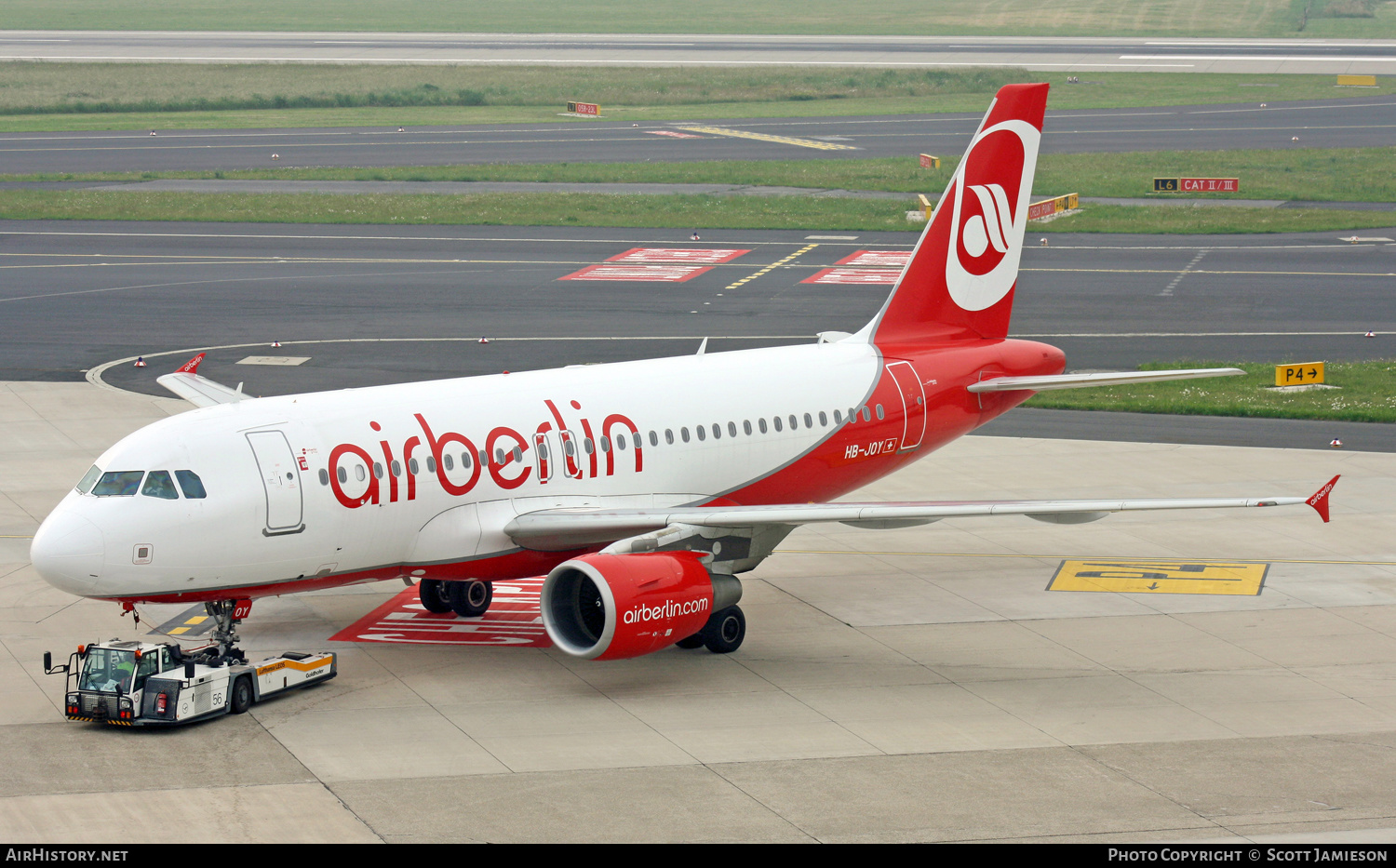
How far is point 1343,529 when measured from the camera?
116ft

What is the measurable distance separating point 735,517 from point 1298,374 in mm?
26704

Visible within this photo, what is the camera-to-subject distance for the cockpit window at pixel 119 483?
24.5 meters

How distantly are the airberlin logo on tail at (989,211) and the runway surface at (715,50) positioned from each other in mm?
109899

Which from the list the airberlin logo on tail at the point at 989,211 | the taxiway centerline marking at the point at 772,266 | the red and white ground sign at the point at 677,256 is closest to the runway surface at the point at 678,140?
the red and white ground sign at the point at 677,256

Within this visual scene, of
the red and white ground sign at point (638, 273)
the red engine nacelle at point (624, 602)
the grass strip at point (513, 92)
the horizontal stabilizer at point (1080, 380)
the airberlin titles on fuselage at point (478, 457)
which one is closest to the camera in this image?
the red engine nacelle at point (624, 602)

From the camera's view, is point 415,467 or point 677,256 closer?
point 415,467

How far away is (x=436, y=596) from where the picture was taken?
30.3 m

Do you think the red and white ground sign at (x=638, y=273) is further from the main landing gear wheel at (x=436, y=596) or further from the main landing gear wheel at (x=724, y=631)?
the main landing gear wheel at (x=724, y=631)

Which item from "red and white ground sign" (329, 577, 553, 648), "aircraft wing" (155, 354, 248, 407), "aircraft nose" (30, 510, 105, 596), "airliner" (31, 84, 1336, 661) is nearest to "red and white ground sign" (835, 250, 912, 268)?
"airliner" (31, 84, 1336, 661)

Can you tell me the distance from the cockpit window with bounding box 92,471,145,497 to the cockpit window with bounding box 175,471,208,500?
560 millimetres

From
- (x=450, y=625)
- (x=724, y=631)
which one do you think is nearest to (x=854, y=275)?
(x=450, y=625)

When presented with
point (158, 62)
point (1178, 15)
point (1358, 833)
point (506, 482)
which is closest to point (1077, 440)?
point (506, 482)

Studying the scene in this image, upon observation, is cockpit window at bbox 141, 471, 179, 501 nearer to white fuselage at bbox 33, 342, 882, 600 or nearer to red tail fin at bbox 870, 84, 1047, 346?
white fuselage at bbox 33, 342, 882, 600

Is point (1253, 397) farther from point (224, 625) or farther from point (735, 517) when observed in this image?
point (224, 625)
